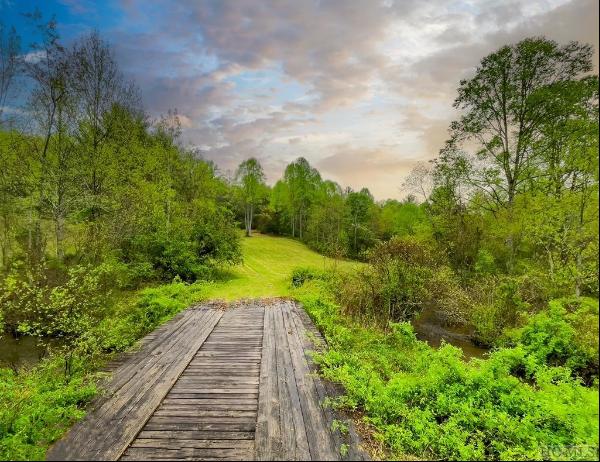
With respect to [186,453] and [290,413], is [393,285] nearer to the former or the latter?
[290,413]

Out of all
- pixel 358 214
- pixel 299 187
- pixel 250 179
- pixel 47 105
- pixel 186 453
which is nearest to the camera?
pixel 186 453

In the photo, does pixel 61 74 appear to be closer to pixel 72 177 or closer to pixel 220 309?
pixel 72 177

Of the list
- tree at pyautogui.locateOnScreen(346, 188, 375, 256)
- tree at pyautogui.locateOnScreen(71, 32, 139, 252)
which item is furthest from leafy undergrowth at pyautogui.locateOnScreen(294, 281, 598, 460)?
tree at pyautogui.locateOnScreen(346, 188, 375, 256)

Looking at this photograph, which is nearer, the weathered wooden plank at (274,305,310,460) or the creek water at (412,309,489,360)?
the weathered wooden plank at (274,305,310,460)

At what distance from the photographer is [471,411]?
4.43 meters

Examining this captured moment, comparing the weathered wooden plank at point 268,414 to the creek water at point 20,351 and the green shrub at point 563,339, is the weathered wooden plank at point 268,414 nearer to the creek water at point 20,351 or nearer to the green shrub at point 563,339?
the green shrub at point 563,339

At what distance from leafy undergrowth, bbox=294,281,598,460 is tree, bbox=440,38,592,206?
11.4 metres

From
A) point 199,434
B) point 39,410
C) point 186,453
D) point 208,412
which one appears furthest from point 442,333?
point 39,410

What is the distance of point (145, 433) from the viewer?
3951 millimetres

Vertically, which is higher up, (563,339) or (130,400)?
(563,339)

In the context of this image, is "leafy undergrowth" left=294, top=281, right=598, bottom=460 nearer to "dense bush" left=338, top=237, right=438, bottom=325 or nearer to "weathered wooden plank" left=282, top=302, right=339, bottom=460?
"weathered wooden plank" left=282, top=302, right=339, bottom=460

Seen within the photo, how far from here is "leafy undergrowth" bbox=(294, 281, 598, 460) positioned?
12.6 ft

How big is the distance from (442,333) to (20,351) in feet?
48.1

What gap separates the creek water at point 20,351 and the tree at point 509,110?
18.6 m
